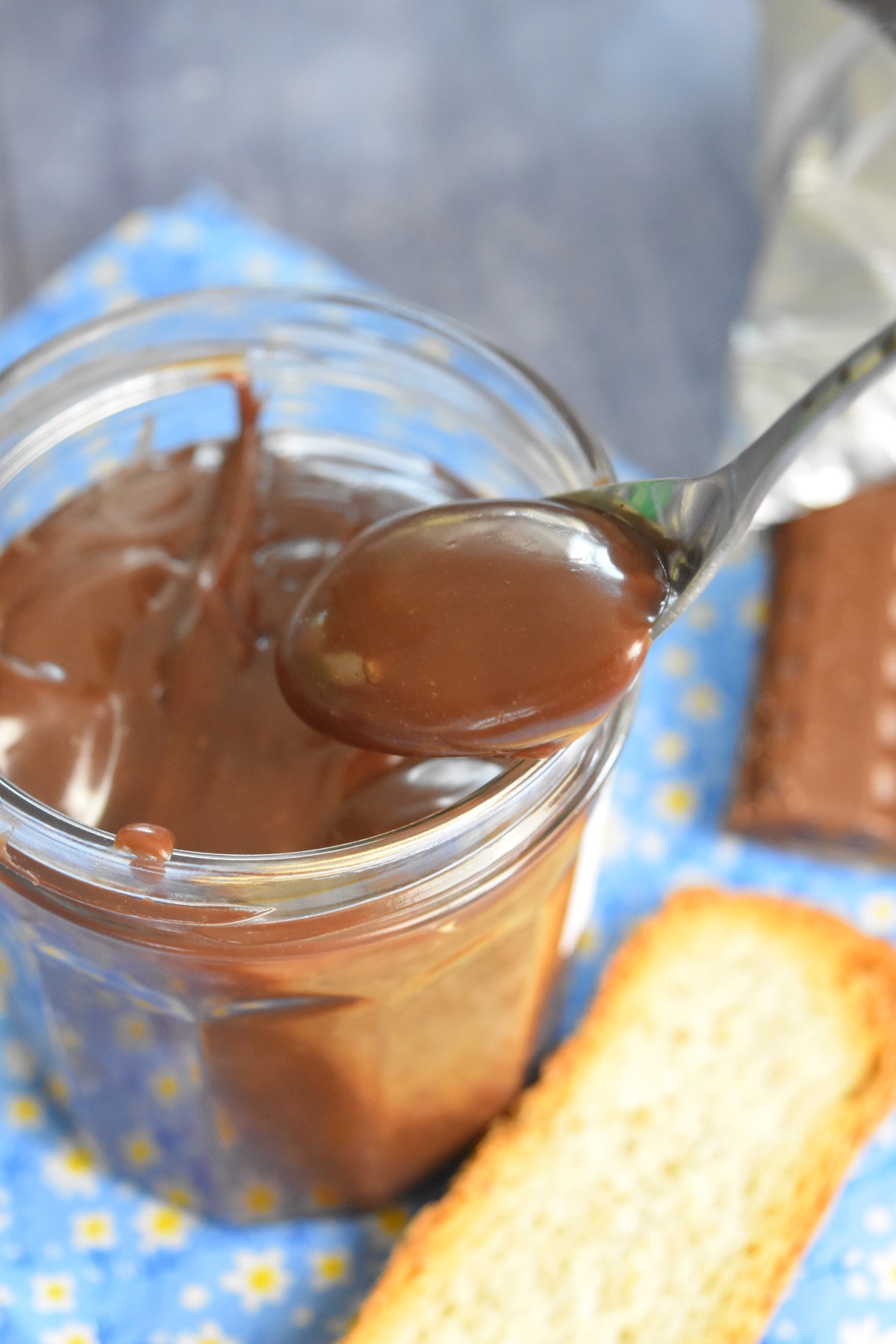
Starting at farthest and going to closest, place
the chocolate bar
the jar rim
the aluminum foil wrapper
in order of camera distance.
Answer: the aluminum foil wrapper < the chocolate bar < the jar rim

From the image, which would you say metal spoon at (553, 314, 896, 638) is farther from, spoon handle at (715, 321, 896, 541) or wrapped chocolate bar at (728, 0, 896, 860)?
wrapped chocolate bar at (728, 0, 896, 860)

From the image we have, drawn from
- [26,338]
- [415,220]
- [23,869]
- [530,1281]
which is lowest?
[530,1281]

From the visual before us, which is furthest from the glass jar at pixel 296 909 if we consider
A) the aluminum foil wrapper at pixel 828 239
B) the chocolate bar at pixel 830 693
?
the aluminum foil wrapper at pixel 828 239

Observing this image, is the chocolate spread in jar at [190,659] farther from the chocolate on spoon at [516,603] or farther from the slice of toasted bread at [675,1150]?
the slice of toasted bread at [675,1150]

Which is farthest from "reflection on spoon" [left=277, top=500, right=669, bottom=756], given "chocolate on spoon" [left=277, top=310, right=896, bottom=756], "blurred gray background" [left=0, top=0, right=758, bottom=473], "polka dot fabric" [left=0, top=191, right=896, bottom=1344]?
"blurred gray background" [left=0, top=0, right=758, bottom=473]

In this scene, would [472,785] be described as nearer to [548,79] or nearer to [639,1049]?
[639,1049]

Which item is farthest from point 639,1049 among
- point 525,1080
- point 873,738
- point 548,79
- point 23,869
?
point 548,79
